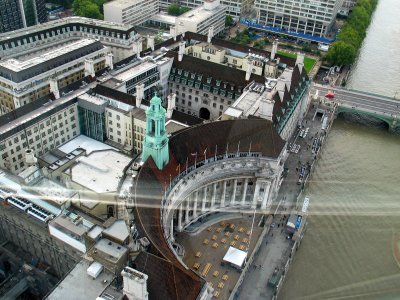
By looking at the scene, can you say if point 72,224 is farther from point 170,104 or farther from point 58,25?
point 58,25

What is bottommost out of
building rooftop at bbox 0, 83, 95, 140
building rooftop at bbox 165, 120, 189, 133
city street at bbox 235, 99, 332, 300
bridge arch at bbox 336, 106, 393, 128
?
city street at bbox 235, 99, 332, 300

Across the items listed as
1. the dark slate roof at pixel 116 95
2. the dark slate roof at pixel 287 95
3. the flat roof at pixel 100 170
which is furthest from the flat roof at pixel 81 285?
the dark slate roof at pixel 287 95

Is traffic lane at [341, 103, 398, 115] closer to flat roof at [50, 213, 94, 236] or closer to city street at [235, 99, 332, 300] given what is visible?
city street at [235, 99, 332, 300]

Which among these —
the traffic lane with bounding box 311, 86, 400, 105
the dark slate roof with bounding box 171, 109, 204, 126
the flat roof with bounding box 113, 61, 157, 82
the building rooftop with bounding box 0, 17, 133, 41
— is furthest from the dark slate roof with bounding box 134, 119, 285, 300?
the building rooftop with bounding box 0, 17, 133, 41

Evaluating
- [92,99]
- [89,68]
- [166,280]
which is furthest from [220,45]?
[166,280]

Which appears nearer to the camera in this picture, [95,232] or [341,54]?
[95,232]

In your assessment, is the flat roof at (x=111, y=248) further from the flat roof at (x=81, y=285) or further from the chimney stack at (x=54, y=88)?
the chimney stack at (x=54, y=88)
